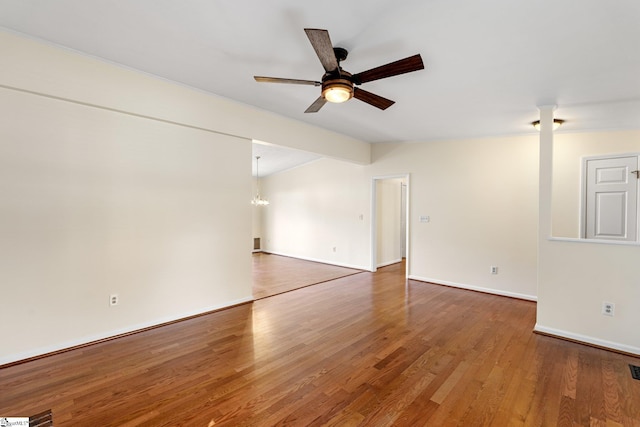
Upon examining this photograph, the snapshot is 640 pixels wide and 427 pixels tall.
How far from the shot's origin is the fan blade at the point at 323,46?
179cm

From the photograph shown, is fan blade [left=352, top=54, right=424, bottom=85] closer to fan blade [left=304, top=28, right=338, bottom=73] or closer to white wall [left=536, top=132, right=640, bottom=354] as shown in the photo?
fan blade [left=304, top=28, right=338, bottom=73]

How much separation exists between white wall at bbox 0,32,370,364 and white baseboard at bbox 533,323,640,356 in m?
3.81

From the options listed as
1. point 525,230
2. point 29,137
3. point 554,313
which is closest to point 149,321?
point 29,137

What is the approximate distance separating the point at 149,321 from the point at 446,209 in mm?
4920

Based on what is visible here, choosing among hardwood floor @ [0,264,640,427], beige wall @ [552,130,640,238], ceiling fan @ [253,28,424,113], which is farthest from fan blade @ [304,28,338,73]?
beige wall @ [552,130,640,238]

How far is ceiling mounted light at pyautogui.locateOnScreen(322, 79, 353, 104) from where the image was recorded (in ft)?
7.59

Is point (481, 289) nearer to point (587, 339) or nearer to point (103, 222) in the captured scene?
point (587, 339)

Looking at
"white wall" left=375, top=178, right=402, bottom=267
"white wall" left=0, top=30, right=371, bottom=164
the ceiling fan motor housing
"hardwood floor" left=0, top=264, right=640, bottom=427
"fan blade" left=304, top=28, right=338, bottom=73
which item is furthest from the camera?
"white wall" left=375, top=178, right=402, bottom=267

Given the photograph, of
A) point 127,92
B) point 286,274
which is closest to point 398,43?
point 127,92

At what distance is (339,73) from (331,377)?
2.46 m

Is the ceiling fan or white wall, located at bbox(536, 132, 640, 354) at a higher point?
the ceiling fan

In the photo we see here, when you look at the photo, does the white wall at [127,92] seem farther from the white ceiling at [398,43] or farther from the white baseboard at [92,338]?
the white baseboard at [92,338]

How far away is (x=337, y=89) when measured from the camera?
234 cm

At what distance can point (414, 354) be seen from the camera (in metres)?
2.73
